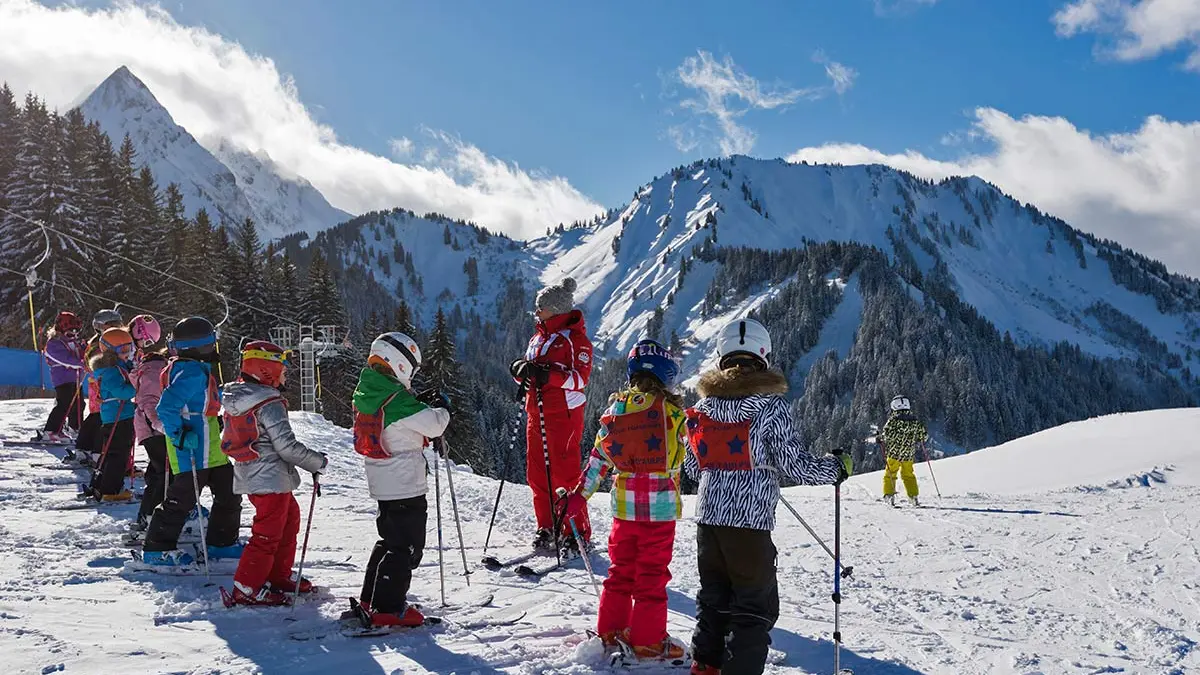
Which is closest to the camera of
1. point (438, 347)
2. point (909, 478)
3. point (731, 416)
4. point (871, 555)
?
point (731, 416)

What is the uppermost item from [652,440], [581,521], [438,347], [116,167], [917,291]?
[917,291]

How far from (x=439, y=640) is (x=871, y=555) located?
5.29 m

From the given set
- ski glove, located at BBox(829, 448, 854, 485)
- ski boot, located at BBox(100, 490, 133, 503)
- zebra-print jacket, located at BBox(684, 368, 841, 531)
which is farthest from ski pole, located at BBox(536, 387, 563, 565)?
ski boot, located at BBox(100, 490, 133, 503)

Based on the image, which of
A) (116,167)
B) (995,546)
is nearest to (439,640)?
(995,546)

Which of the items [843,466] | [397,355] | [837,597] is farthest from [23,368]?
[843,466]

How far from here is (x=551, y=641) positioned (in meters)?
4.81

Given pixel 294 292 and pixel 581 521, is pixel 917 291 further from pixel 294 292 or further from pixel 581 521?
pixel 581 521

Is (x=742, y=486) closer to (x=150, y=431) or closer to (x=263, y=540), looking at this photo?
(x=263, y=540)

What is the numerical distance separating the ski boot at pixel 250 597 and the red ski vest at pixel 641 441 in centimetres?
281

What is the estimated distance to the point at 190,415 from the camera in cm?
636

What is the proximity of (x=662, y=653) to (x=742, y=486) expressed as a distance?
1.16 m

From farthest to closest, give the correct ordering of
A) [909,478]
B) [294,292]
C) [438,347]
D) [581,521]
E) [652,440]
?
1. [294,292]
2. [438,347]
3. [909,478]
4. [581,521]
5. [652,440]

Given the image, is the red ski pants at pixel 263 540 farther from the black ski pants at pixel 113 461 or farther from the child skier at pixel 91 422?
the child skier at pixel 91 422

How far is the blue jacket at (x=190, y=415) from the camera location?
249 inches
